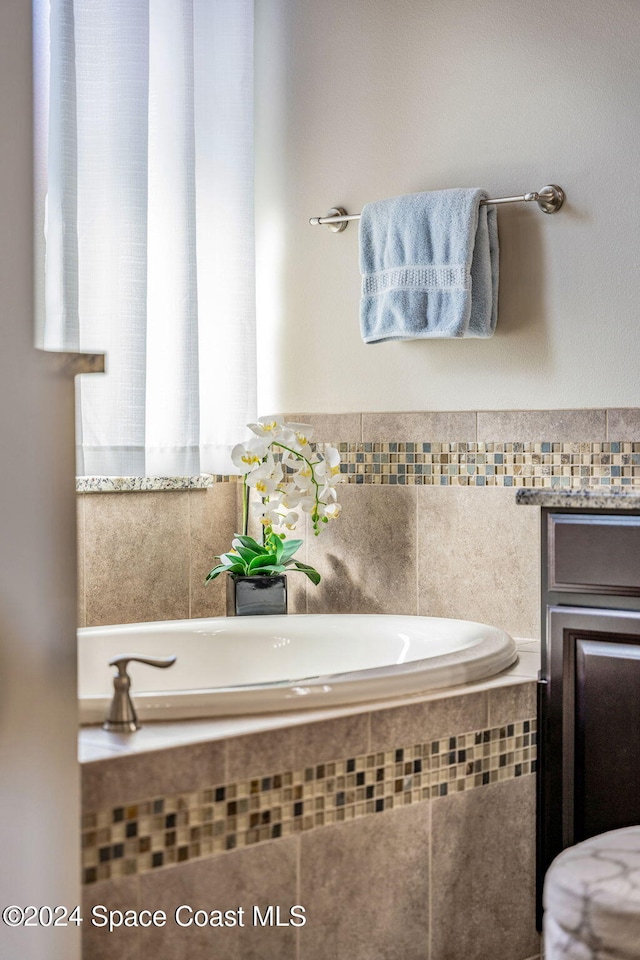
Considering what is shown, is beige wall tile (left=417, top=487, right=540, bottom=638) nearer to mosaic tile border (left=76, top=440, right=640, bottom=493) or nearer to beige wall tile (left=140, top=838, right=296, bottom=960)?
mosaic tile border (left=76, top=440, right=640, bottom=493)

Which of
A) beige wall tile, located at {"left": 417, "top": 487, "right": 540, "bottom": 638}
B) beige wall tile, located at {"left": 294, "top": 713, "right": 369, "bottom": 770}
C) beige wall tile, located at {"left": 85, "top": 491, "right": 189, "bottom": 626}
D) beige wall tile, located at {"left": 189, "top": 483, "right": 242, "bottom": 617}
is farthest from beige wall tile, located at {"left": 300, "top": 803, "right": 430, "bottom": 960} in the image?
beige wall tile, located at {"left": 189, "top": 483, "right": 242, "bottom": 617}

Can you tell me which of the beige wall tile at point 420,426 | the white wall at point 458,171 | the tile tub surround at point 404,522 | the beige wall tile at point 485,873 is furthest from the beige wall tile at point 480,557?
the beige wall tile at point 485,873

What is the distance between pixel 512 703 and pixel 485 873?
1.03ft

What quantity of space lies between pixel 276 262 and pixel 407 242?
560 mm

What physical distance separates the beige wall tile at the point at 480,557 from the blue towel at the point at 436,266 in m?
0.42

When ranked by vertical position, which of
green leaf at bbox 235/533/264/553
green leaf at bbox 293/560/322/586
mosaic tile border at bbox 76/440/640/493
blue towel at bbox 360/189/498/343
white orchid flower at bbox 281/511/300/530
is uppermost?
blue towel at bbox 360/189/498/343

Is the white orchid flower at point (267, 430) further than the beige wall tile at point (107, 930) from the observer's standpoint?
Yes

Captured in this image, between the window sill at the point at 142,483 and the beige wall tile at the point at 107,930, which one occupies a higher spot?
the window sill at the point at 142,483

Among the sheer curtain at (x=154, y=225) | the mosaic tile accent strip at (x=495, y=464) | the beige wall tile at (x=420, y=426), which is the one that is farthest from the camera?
the beige wall tile at (x=420, y=426)

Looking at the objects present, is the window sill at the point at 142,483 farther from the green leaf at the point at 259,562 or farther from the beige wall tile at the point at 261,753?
the beige wall tile at the point at 261,753

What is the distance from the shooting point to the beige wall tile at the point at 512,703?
2076 millimetres

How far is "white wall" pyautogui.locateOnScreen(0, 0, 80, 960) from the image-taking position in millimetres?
1320

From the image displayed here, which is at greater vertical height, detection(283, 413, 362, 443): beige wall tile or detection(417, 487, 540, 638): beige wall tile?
detection(283, 413, 362, 443): beige wall tile

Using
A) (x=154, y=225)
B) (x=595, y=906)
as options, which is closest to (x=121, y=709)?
(x=595, y=906)
